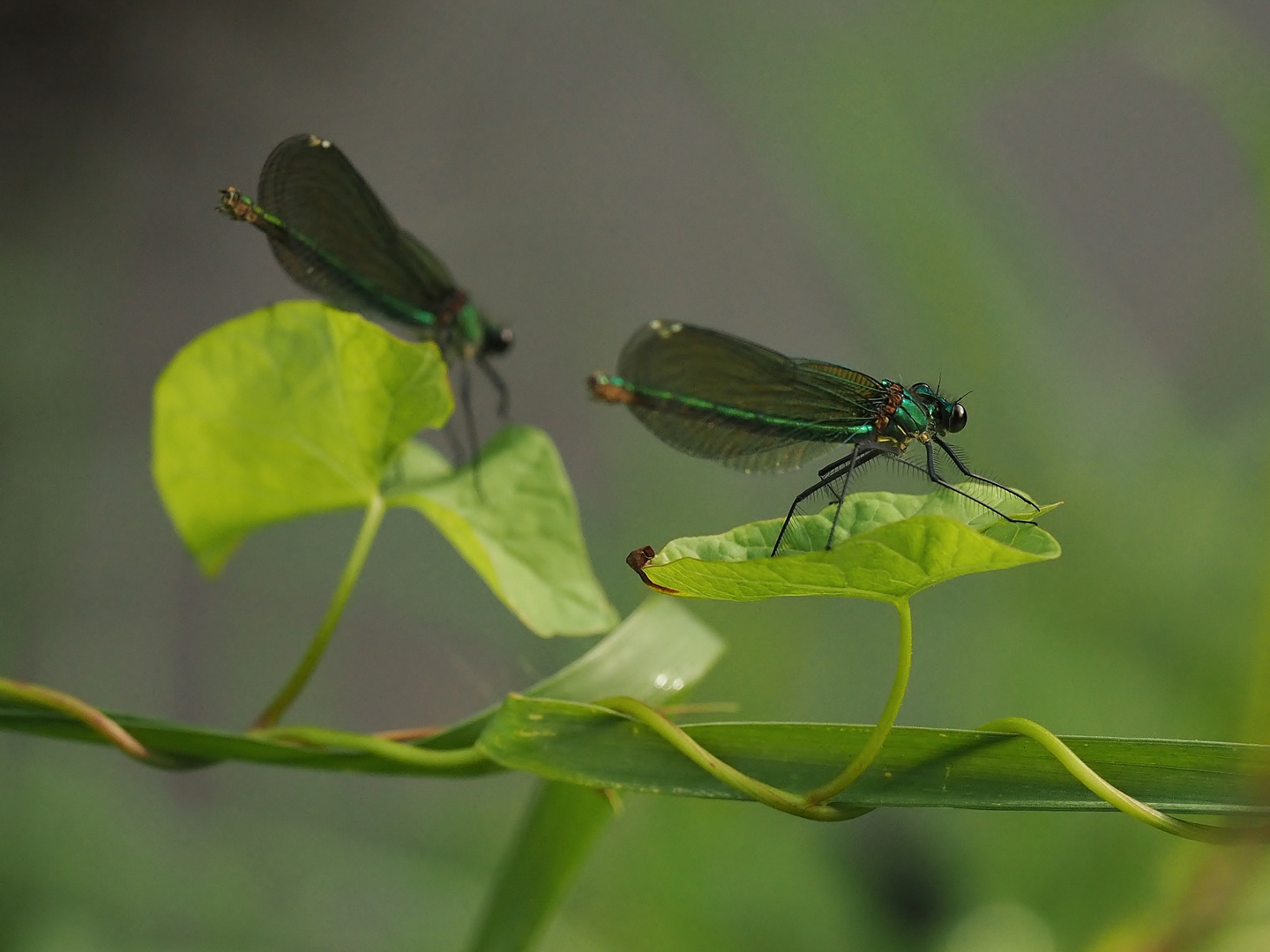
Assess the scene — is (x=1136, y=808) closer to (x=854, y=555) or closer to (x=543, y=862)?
(x=854, y=555)

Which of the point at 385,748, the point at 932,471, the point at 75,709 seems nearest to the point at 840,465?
the point at 932,471

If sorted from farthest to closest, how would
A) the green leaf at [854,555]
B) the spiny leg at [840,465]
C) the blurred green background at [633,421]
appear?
the blurred green background at [633,421] < the spiny leg at [840,465] < the green leaf at [854,555]

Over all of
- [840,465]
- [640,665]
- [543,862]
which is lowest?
Result: [543,862]

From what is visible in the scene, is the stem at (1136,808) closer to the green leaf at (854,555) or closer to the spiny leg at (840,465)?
the green leaf at (854,555)

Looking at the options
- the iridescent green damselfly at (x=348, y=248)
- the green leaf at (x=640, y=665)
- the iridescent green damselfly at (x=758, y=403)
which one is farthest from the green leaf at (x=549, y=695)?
the iridescent green damselfly at (x=348, y=248)

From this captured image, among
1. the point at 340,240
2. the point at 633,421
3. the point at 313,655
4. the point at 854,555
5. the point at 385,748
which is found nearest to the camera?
the point at 854,555

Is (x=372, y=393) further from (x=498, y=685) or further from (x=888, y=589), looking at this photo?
(x=498, y=685)

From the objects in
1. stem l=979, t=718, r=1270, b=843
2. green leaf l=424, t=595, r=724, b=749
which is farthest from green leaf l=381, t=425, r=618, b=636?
stem l=979, t=718, r=1270, b=843
